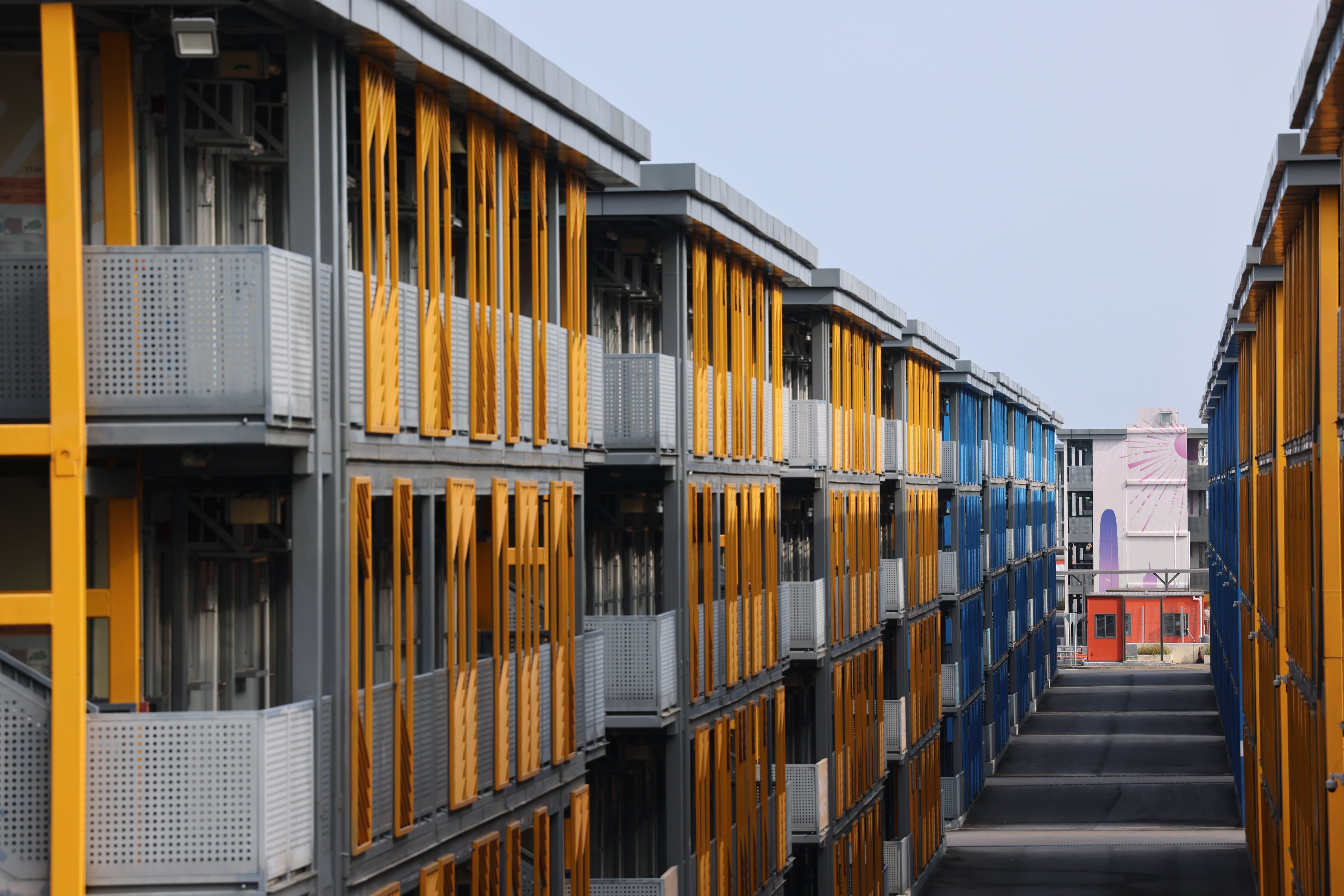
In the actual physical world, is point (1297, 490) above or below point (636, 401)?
below

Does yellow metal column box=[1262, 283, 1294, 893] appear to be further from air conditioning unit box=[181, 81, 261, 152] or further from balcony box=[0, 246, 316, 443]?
balcony box=[0, 246, 316, 443]

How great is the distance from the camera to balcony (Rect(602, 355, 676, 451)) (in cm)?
2509

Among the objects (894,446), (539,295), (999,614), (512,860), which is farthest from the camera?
(999,614)

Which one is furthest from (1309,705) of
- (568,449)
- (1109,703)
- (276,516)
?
(1109,703)

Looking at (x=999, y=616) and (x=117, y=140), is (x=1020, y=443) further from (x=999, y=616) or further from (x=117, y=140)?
(x=117, y=140)

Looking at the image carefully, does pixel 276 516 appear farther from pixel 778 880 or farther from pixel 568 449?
pixel 778 880

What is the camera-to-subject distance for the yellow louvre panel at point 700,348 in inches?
1056

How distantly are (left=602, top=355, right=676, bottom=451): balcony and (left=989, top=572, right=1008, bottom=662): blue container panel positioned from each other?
4135 cm

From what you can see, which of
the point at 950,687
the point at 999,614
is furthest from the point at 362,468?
the point at 999,614

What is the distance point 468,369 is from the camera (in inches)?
704

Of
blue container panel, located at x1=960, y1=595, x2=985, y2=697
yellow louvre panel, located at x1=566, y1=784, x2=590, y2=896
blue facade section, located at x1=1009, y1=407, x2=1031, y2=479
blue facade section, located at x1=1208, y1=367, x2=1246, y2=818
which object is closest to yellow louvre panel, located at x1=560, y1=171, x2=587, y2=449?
yellow louvre panel, located at x1=566, y1=784, x2=590, y2=896

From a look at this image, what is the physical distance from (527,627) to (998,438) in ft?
174

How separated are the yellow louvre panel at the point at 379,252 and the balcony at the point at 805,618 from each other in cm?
1892

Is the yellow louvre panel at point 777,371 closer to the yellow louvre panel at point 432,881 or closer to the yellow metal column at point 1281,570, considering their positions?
the yellow metal column at point 1281,570
